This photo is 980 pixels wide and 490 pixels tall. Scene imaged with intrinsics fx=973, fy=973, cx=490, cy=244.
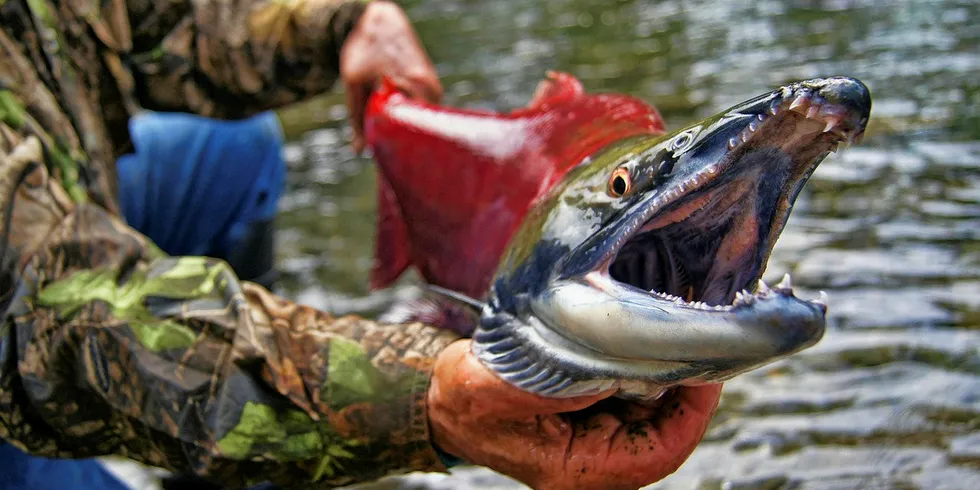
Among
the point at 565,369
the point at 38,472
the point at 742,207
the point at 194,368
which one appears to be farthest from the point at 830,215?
the point at 38,472

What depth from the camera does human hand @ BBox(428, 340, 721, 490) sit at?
148cm

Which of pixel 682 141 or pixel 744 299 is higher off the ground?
pixel 682 141

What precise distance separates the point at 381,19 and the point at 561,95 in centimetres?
87

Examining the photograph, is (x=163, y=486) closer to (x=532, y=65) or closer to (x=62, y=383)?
(x=62, y=383)

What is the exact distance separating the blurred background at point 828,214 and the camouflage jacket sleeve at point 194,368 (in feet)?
2.71

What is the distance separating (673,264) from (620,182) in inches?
7.1

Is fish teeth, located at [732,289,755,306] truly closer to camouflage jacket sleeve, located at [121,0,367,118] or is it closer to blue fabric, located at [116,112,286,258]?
camouflage jacket sleeve, located at [121,0,367,118]

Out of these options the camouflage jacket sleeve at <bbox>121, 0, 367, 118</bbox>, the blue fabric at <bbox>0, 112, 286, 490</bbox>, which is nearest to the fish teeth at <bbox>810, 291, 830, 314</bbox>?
the camouflage jacket sleeve at <bbox>121, 0, 367, 118</bbox>

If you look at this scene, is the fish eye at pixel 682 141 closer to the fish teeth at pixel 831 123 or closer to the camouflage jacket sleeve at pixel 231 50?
the fish teeth at pixel 831 123

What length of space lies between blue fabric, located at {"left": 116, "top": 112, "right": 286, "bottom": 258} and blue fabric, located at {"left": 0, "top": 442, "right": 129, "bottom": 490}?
3.58 ft

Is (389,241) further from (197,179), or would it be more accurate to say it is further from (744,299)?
(744,299)

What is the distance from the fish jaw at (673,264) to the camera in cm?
125

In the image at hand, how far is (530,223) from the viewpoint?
1.71 meters

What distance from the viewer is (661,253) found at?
5.18ft
